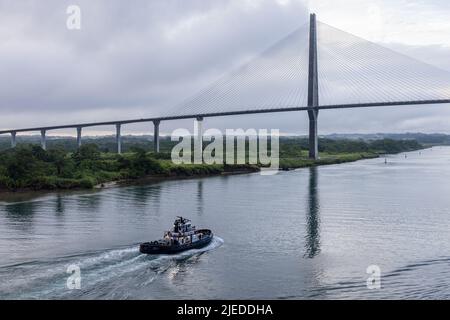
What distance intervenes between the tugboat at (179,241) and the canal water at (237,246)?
0.95 feet

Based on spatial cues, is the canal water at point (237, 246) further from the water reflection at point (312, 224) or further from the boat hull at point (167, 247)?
the boat hull at point (167, 247)

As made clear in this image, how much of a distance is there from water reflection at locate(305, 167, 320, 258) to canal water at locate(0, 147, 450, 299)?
0.06 metres

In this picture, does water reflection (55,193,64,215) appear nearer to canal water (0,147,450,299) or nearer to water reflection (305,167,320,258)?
canal water (0,147,450,299)

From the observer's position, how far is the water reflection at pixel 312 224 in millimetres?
17375

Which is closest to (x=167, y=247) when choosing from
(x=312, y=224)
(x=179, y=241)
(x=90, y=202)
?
(x=179, y=241)

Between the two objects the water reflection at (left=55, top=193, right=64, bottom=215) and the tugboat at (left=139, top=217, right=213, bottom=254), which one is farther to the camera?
the water reflection at (left=55, top=193, right=64, bottom=215)

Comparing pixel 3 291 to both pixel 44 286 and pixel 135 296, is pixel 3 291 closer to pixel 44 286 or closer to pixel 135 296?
pixel 44 286

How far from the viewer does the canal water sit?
13328 mm

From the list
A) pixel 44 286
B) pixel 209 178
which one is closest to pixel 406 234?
pixel 44 286

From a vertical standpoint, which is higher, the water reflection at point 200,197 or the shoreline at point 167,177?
the shoreline at point 167,177

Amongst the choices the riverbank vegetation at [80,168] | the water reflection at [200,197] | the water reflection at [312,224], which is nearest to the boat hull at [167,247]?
the water reflection at [312,224]

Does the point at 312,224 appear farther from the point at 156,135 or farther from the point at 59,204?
the point at 156,135

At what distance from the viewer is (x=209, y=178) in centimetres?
4325

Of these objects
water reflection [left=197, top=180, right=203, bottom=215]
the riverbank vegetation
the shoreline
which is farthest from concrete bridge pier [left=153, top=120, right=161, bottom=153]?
water reflection [left=197, top=180, right=203, bottom=215]
